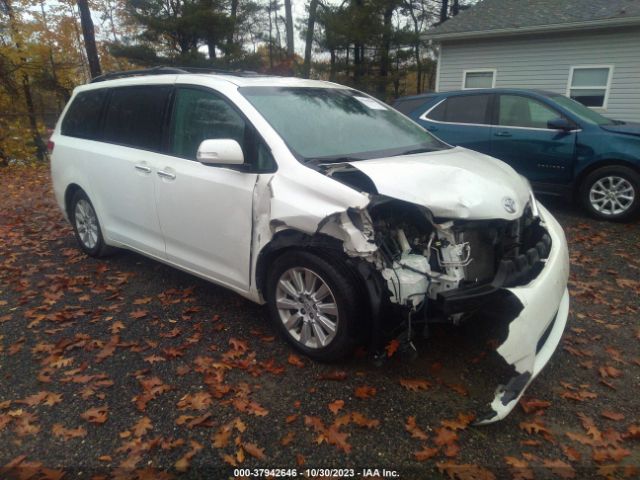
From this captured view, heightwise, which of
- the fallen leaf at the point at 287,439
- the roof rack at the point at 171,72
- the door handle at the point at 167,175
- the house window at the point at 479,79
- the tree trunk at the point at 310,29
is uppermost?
the tree trunk at the point at 310,29

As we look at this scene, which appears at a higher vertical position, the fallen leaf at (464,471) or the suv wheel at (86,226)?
the suv wheel at (86,226)

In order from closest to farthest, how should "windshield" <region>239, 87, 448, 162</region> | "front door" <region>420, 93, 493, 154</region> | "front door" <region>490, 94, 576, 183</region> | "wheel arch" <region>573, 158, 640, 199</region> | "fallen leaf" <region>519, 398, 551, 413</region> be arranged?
"fallen leaf" <region>519, 398, 551, 413</region> < "windshield" <region>239, 87, 448, 162</region> < "wheel arch" <region>573, 158, 640, 199</region> < "front door" <region>490, 94, 576, 183</region> < "front door" <region>420, 93, 493, 154</region>

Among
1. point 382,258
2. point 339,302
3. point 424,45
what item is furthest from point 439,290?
point 424,45

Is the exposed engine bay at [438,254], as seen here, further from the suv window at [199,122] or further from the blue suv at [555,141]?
the blue suv at [555,141]

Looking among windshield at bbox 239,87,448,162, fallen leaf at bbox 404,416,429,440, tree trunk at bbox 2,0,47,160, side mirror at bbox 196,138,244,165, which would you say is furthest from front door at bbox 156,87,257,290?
tree trunk at bbox 2,0,47,160

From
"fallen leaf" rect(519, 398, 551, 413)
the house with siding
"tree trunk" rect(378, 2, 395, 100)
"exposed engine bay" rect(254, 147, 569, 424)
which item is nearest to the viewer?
"exposed engine bay" rect(254, 147, 569, 424)

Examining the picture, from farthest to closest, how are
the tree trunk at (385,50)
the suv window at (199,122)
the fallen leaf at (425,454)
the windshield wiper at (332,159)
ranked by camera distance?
1. the tree trunk at (385,50)
2. the suv window at (199,122)
3. the windshield wiper at (332,159)
4. the fallen leaf at (425,454)

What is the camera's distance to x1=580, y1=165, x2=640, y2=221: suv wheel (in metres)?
6.25

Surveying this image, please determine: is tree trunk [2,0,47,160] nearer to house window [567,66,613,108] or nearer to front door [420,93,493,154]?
front door [420,93,493,154]

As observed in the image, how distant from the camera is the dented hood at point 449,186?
2641 mm

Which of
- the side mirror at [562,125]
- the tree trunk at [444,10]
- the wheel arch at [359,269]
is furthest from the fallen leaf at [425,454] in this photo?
the tree trunk at [444,10]

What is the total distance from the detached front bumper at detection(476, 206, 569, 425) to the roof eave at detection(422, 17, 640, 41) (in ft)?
37.5

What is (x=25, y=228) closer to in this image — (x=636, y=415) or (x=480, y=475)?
(x=480, y=475)

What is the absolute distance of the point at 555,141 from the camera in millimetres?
6625
